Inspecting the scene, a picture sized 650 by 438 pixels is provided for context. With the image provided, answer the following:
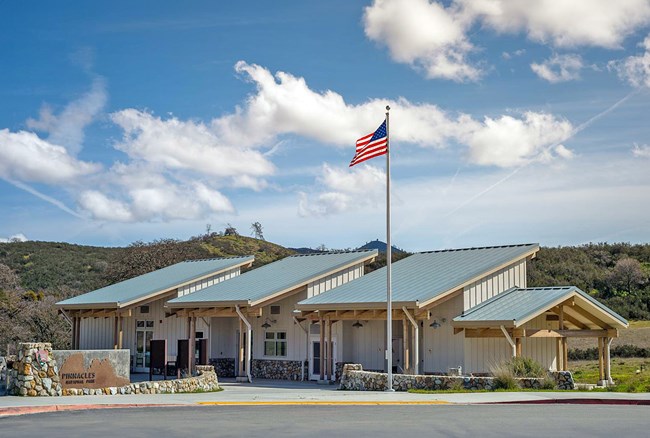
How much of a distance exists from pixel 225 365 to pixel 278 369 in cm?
308

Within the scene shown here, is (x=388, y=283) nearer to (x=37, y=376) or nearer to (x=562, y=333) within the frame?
(x=562, y=333)

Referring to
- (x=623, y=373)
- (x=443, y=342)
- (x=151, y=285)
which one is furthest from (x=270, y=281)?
(x=623, y=373)

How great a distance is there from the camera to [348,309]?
105 feet

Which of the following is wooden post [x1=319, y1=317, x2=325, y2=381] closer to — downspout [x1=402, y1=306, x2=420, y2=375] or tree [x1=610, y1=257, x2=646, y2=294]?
downspout [x1=402, y1=306, x2=420, y2=375]

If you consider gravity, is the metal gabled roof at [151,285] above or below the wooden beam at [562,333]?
above

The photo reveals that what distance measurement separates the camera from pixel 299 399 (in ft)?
78.2

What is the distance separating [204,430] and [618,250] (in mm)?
68815

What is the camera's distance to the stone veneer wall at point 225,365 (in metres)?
38.5

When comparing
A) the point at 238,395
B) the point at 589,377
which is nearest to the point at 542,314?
the point at 589,377

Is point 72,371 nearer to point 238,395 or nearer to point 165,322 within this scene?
point 238,395

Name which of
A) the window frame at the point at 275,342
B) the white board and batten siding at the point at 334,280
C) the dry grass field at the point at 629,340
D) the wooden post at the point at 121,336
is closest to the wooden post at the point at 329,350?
the white board and batten siding at the point at 334,280

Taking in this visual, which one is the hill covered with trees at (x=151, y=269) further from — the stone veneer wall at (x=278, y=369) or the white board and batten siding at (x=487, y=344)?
the white board and batten siding at (x=487, y=344)

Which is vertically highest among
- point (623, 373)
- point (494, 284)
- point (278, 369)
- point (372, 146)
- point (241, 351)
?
point (372, 146)

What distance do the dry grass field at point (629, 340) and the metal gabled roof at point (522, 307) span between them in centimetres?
1721
